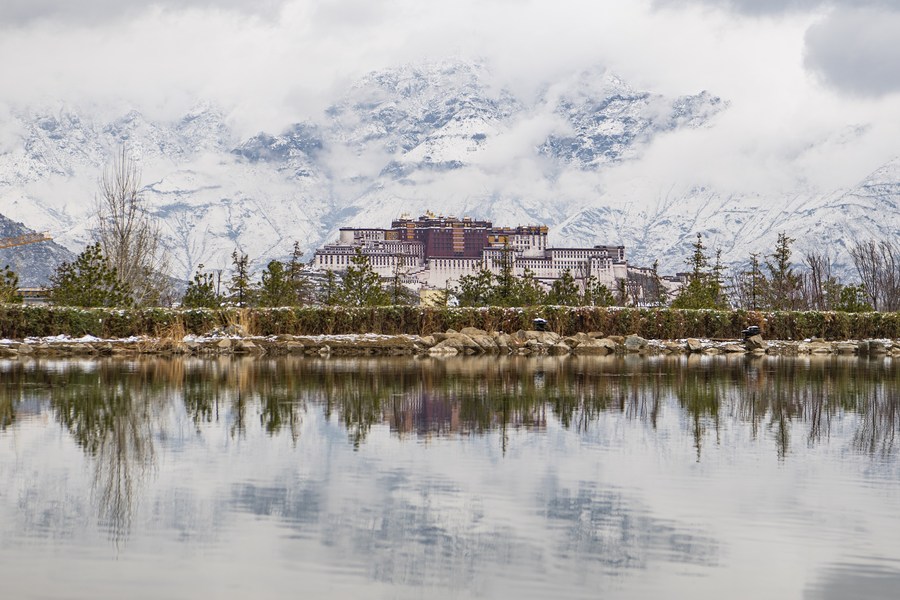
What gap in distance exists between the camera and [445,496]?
8.03 meters

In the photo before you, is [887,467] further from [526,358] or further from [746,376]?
[526,358]

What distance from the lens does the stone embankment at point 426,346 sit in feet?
90.9

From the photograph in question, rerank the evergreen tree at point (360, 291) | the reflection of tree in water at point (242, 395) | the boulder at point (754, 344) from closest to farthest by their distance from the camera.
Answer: the reflection of tree in water at point (242, 395) < the boulder at point (754, 344) < the evergreen tree at point (360, 291)

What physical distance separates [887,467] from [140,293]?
1470 inches

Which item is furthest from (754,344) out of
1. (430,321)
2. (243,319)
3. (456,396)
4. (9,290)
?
(9,290)

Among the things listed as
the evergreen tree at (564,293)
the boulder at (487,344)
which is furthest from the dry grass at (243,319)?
the evergreen tree at (564,293)

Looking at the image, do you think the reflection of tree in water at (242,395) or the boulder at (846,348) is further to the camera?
the boulder at (846,348)

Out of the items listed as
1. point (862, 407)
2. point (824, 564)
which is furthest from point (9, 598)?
point (862, 407)

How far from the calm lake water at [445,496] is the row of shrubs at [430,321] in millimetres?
15372

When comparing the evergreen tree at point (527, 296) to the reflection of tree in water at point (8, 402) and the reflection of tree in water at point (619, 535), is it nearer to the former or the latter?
the reflection of tree in water at point (8, 402)

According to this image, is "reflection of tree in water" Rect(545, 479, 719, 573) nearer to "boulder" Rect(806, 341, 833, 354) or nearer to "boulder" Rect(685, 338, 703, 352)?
"boulder" Rect(685, 338, 703, 352)

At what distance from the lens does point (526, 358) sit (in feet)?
88.9

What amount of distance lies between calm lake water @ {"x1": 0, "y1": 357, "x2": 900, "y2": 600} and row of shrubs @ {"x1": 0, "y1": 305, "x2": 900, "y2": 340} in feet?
50.4

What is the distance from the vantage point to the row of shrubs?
30.2 m
